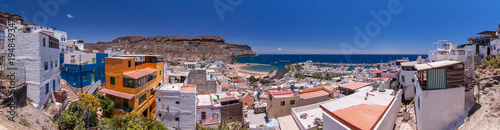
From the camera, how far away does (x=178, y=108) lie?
1448 cm

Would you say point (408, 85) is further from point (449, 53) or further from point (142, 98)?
point (142, 98)

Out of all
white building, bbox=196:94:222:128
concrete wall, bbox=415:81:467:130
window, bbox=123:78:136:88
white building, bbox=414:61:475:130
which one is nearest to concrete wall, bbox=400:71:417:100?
white building, bbox=414:61:475:130

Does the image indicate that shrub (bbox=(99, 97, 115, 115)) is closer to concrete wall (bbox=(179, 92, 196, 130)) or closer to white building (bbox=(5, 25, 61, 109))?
white building (bbox=(5, 25, 61, 109))

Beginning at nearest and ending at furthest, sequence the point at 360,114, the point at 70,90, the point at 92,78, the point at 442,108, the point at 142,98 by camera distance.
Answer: the point at 442,108 → the point at 360,114 → the point at 142,98 → the point at 70,90 → the point at 92,78

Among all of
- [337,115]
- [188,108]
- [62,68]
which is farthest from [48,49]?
[337,115]

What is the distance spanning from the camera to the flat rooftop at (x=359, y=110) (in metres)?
7.91

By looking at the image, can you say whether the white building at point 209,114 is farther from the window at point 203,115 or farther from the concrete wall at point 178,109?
the concrete wall at point 178,109

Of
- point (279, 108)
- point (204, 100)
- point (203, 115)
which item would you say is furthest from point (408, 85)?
point (204, 100)

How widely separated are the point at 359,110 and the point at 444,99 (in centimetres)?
294

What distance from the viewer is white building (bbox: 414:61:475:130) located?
25.3 ft

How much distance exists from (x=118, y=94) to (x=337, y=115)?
42.0ft

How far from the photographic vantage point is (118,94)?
13047mm

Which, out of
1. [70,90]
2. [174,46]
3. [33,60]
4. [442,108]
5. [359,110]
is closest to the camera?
[442,108]

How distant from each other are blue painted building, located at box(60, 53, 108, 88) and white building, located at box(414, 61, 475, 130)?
22551mm
